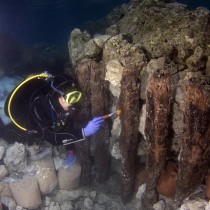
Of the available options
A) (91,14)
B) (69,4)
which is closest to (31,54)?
(69,4)

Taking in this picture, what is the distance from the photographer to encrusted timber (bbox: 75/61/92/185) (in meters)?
4.90

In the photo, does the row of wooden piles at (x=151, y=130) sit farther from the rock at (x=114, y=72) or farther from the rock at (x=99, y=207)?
the rock at (x=99, y=207)

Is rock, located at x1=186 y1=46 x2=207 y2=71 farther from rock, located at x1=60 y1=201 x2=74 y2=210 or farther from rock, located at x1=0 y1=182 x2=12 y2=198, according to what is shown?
rock, located at x1=0 y1=182 x2=12 y2=198

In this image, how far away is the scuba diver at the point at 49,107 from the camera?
4.61 meters

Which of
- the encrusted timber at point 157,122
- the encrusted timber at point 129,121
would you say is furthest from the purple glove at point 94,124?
the encrusted timber at point 157,122

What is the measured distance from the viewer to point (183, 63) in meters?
4.39

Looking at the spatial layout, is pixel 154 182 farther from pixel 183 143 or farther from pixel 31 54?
pixel 31 54

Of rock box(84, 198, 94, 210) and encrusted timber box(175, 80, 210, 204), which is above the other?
encrusted timber box(175, 80, 210, 204)

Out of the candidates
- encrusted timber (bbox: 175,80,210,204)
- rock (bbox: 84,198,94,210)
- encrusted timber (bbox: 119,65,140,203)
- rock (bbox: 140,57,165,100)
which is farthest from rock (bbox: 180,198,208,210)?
rock (bbox: 84,198,94,210)

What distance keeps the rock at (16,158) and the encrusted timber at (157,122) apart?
298 centimetres

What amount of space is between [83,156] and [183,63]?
2.95 m

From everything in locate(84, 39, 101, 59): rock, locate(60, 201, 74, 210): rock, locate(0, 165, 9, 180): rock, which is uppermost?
locate(84, 39, 101, 59): rock

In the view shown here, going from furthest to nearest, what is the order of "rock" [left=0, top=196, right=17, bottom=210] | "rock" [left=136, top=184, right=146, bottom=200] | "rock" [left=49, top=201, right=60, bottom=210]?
"rock" [left=49, top=201, right=60, bottom=210] → "rock" [left=0, top=196, right=17, bottom=210] → "rock" [left=136, top=184, right=146, bottom=200]

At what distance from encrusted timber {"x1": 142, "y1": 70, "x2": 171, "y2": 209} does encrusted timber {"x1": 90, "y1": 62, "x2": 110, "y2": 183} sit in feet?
4.09
